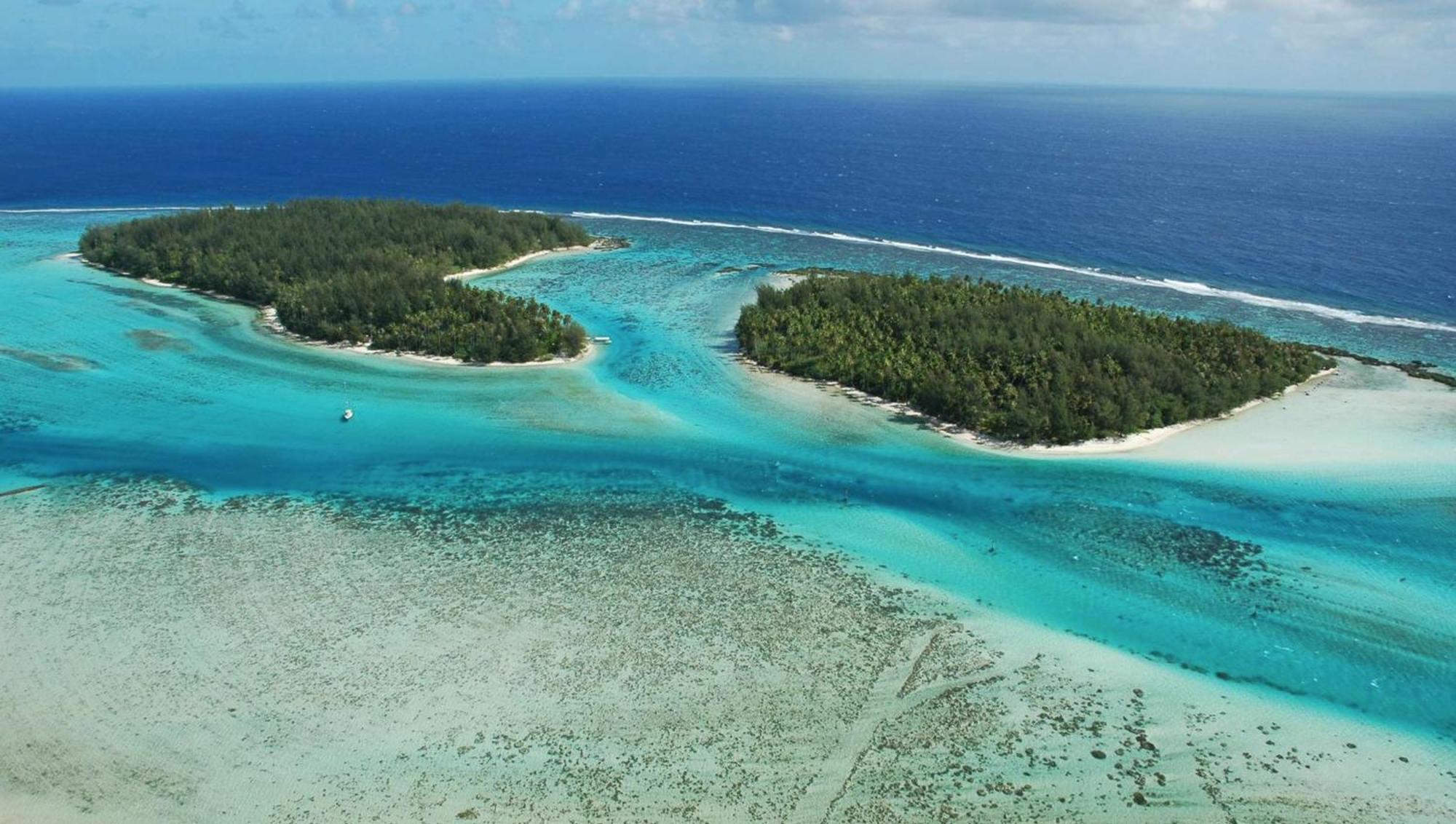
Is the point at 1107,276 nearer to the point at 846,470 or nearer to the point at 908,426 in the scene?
the point at 908,426

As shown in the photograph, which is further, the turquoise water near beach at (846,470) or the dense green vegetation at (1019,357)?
the dense green vegetation at (1019,357)

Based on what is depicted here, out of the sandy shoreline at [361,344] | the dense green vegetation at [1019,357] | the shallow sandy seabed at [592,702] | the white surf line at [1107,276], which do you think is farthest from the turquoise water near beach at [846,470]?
the shallow sandy seabed at [592,702]

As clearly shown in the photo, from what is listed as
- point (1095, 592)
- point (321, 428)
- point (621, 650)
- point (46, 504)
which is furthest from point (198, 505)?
point (1095, 592)

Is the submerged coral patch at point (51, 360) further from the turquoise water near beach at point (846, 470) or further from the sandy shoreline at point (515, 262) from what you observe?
the sandy shoreline at point (515, 262)

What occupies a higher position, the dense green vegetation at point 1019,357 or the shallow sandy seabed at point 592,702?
the dense green vegetation at point 1019,357

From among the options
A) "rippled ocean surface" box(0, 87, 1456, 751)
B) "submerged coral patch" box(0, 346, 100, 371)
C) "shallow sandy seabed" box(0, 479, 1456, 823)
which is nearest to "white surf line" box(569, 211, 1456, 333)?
"rippled ocean surface" box(0, 87, 1456, 751)

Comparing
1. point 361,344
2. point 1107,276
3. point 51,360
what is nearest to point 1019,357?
point 1107,276
